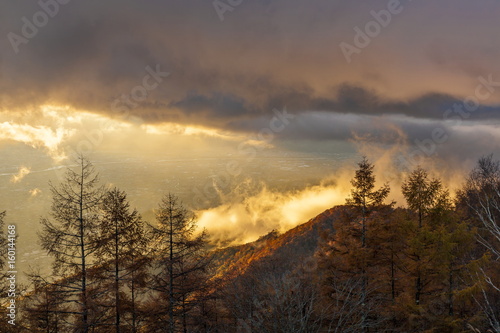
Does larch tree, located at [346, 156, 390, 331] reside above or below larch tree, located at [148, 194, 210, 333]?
above

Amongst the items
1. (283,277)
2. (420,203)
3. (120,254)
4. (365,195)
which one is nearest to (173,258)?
(120,254)

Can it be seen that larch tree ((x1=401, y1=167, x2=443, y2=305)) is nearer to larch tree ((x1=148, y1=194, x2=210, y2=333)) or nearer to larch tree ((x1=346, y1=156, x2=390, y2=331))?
larch tree ((x1=346, y1=156, x2=390, y2=331))

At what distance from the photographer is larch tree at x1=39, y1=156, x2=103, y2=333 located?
13.8m

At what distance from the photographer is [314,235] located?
112312 mm

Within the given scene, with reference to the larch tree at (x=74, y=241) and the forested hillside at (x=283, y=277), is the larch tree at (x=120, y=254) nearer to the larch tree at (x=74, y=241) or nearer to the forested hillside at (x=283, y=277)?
the forested hillside at (x=283, y=277)

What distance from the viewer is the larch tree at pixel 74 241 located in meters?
13.8

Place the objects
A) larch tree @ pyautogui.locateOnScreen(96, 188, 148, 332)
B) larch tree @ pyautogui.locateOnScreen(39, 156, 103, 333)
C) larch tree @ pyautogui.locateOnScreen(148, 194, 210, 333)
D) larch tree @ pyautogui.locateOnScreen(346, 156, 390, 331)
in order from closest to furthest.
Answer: larch tree @ pyautogui.locateOnScreen(39, 156, 103, 333), larch tree @ pyautogui.locateOnScreen(96, 188, 148, 332), larch tree @ pyautogui.locateOnScreen(148, 194, 210, 333), larch tree @ pyautogui.locateOnScreen(346, 156, 390, 331)

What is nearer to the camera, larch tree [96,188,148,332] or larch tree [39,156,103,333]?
larch tree [39,156,103,333]

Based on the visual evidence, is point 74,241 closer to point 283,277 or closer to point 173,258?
point 173,258

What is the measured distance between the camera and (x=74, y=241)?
14.2 m

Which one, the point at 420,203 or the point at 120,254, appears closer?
the point at 120,254

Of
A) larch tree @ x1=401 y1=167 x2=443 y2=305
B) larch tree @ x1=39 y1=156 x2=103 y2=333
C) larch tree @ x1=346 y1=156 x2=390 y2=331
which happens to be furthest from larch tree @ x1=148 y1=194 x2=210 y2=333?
larch tree @ x1=401 y1=167 x2=443 y2=305

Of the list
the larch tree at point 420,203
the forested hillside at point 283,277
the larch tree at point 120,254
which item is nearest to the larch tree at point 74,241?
the forested hillside at point 283,277

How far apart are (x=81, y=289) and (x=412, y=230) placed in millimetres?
18666
